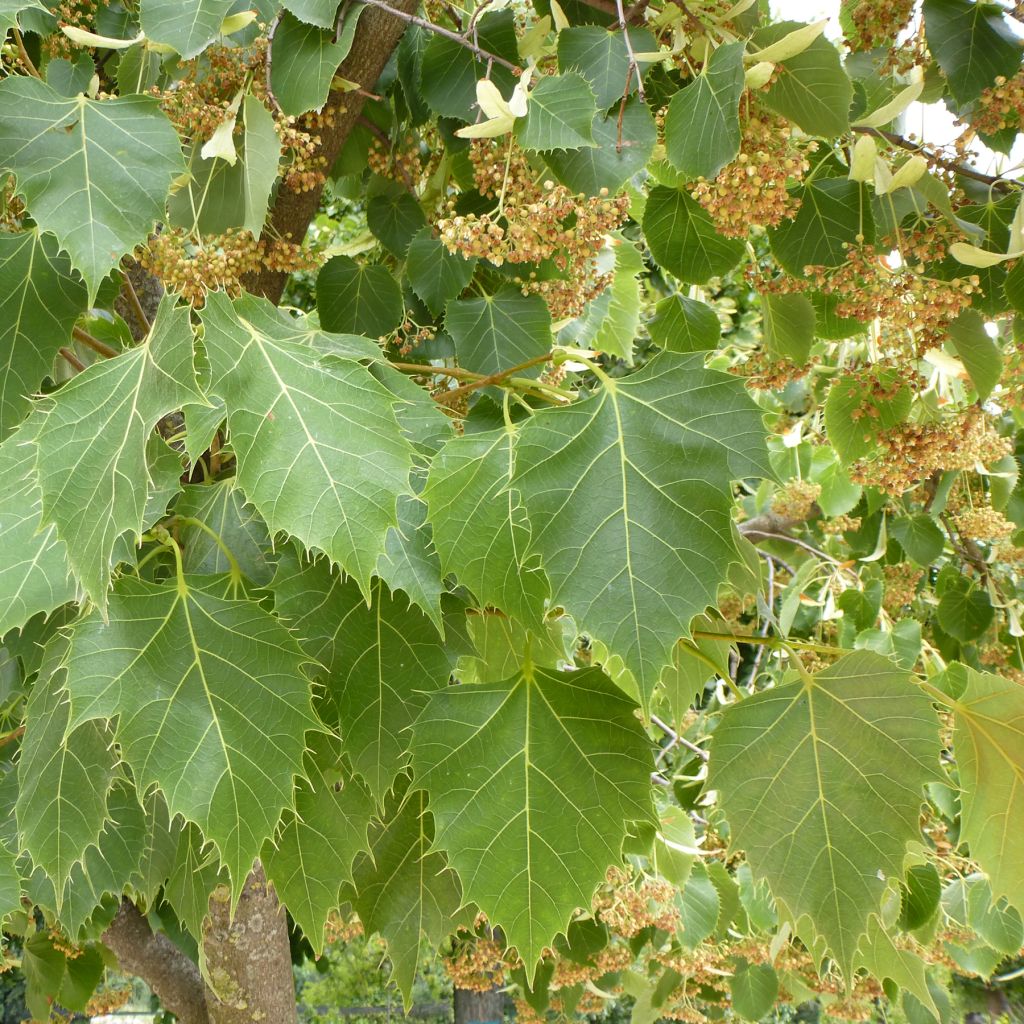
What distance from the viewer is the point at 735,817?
2.52 feet

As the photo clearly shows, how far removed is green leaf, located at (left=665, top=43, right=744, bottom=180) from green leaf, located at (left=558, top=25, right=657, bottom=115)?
2.8 inches

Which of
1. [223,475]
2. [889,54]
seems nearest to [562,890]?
[223,475]

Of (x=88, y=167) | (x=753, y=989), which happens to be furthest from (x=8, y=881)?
(x=753, y=989)

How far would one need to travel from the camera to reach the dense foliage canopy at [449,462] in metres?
0.68

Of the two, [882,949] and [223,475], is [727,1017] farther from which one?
[223,475]

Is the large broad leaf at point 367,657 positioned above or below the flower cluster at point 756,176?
below

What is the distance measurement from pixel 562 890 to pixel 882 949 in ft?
1.09

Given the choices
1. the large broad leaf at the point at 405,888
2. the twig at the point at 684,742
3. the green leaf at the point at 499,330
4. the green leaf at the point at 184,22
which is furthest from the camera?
the twig at the point at 684,742

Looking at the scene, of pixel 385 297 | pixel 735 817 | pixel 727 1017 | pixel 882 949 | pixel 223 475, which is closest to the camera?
pixel 735 817

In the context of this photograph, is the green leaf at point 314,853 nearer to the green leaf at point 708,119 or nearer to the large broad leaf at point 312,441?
the large broad leaf at point 312,441

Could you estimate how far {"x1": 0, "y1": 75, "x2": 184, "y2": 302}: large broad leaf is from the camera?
0.75 metres

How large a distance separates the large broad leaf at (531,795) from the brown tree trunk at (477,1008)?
440 centimetres

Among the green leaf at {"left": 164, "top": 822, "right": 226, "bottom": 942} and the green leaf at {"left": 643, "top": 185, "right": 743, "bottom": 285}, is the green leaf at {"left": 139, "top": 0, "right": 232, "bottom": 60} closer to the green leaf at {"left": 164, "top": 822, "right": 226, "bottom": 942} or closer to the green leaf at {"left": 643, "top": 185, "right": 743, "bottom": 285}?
the green leaf at {"left": 643, "top": 185, "right": 743, "bottom": 285}

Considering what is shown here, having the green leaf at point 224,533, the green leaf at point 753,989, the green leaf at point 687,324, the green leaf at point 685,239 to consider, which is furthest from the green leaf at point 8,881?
the green leaf at point 753,989
